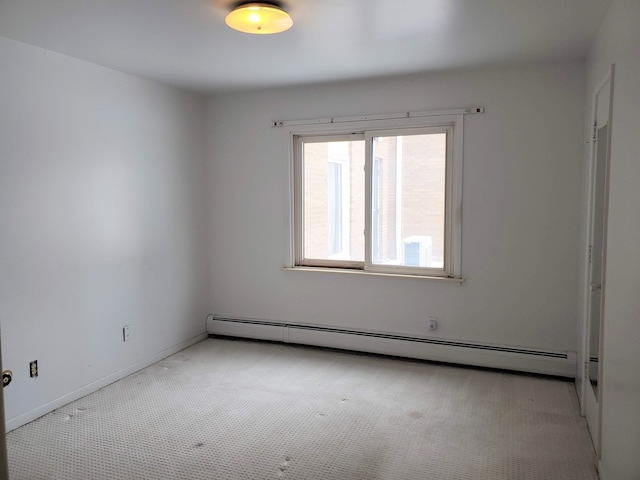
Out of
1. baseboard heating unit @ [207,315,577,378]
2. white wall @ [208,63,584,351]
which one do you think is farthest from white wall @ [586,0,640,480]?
baseboard heating unit @ [207,315,577,378]

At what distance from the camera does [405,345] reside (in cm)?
410

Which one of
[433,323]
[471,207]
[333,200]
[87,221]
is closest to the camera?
[87,221]

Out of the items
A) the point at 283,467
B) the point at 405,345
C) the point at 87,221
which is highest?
the point at 87,221

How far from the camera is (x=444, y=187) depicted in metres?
3.97

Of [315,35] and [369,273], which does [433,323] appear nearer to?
[369,273]

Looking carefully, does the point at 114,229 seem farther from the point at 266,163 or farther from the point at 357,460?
the point at 357,460

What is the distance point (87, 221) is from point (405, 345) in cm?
265

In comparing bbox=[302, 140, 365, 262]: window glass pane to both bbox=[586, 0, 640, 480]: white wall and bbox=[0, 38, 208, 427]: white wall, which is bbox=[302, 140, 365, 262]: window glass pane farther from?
bbox=[586, 0, 640, 480]: white wall

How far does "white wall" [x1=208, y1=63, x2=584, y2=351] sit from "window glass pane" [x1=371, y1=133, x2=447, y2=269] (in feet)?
0.70

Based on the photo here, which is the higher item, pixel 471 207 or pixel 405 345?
pixel 471 207

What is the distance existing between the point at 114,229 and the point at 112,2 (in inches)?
69.3

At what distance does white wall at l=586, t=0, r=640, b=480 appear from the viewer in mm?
1792

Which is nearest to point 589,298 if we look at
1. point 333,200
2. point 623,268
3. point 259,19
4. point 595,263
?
point 595,263

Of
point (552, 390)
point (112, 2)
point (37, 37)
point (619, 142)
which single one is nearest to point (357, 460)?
point (552, 390)
